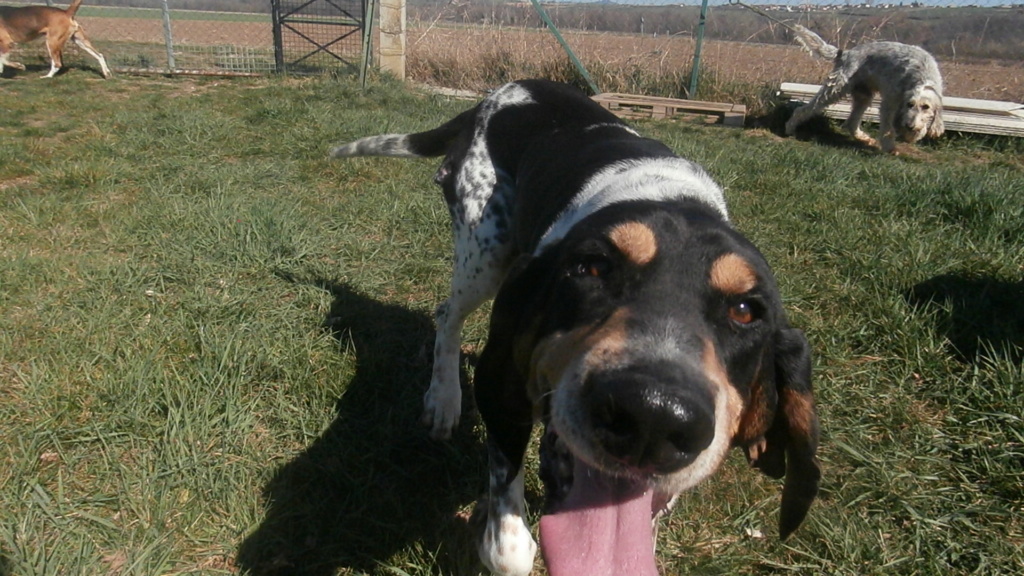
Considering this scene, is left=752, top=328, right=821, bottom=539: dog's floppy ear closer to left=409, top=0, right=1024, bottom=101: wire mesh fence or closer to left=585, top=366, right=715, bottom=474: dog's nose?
left=585, top=366, right=715, bottom=474: dog's nose

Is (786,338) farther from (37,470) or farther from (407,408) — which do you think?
(37,470)

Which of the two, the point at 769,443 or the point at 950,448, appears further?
the point at 950,448

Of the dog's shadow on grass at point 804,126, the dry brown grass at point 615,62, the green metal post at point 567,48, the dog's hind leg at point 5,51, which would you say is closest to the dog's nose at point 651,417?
the dog's shadow on grass at point 804,126

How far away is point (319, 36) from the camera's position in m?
16.0

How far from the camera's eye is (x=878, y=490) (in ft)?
9.12

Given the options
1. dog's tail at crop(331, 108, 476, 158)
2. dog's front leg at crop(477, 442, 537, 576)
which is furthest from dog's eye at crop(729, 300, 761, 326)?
dog's tail at crop(331, 108, 476, 158)

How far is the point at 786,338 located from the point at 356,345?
2261 mm

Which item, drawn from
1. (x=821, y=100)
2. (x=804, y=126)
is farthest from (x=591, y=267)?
(x=804, y=126)

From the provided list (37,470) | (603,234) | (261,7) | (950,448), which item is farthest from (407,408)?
(261,7)

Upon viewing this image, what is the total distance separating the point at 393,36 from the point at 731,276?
39.8 ft

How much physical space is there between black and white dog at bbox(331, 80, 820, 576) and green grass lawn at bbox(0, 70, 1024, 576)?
0.55 meters

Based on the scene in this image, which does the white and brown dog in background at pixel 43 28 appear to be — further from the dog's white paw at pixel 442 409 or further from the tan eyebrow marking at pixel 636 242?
the tan eyebrow marking at pixel 636 242

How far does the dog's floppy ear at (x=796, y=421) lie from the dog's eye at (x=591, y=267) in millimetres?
560

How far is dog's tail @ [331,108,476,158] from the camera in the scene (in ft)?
13.0
